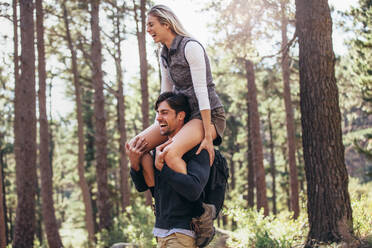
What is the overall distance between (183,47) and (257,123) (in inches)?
630

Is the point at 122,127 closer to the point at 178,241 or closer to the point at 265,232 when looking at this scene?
the point at 265,232

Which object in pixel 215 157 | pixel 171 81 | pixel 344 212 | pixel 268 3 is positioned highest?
pixel 268 3

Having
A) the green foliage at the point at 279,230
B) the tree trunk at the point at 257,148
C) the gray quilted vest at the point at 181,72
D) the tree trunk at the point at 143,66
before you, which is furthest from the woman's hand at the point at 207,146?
the tree trunk at the point at 257,148

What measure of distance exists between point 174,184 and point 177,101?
782 mm

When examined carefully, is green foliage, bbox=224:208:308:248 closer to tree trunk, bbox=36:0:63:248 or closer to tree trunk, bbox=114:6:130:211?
tree trunk, bbox=36:0:63:248

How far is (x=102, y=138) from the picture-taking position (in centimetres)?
1595

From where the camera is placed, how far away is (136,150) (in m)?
3.41

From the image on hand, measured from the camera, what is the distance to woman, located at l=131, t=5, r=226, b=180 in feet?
10.8

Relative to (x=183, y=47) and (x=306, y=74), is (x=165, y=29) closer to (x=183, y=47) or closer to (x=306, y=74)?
(x=183, y=47)

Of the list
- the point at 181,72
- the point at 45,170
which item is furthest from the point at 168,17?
the point at 45,170

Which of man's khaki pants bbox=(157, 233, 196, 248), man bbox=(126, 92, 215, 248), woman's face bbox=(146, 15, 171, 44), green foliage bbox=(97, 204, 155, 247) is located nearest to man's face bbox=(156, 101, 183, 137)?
man bbox=(126, 92, 215, 248)

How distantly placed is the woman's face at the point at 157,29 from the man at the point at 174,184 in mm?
A: 521

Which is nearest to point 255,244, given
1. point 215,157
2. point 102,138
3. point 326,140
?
point 326,140

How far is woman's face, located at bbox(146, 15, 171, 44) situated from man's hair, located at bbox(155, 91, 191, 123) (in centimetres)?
52
